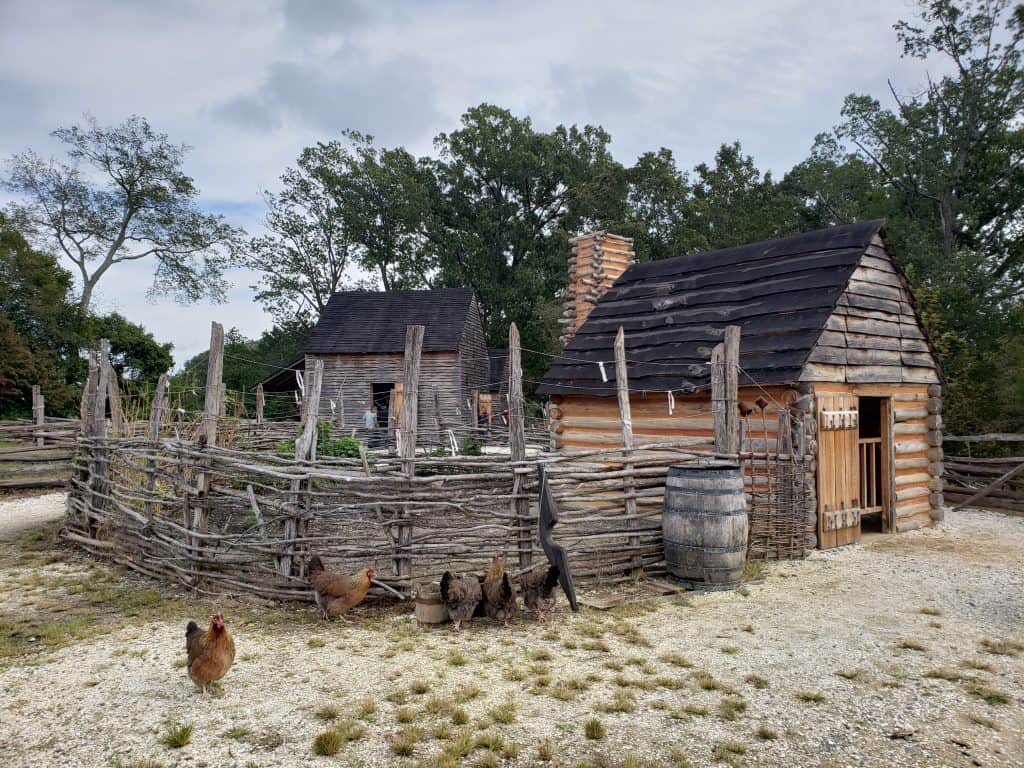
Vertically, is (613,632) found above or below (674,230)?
below

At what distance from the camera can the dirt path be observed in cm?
986

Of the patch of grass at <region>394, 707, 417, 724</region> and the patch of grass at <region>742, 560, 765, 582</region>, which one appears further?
the patch of grass at <region>742, 560, 765, 582</region>

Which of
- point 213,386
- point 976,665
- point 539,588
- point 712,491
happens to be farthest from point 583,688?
point 213,386

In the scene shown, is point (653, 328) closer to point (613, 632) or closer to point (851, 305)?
point (851, 305)

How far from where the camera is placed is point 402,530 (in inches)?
240

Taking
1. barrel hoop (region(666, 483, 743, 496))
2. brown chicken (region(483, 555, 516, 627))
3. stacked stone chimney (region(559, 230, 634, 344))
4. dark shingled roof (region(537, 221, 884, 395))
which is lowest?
brown chicken (region(483, 555, 516, 627))

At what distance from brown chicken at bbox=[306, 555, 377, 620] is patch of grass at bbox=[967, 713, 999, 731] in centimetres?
451

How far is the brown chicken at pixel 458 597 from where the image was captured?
5.46 meters

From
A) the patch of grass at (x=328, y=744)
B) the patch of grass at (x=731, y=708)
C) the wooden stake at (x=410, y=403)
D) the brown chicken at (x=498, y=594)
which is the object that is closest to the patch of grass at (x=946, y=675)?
the patch of grass at (x=731, y=708)

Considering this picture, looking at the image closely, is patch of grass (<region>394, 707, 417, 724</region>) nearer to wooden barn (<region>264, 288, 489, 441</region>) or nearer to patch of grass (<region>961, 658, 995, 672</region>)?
patch of grass (<region>961, 658, 995, 672</region>)

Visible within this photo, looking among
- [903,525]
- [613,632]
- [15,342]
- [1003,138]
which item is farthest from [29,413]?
[1003,138]

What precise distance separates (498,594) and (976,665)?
3.73m

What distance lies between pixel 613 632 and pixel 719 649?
88 cm

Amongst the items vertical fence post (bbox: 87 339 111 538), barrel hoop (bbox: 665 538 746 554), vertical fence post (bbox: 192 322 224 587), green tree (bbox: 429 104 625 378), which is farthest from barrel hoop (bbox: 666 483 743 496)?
green tree (bbox: 429 104 625 378)
